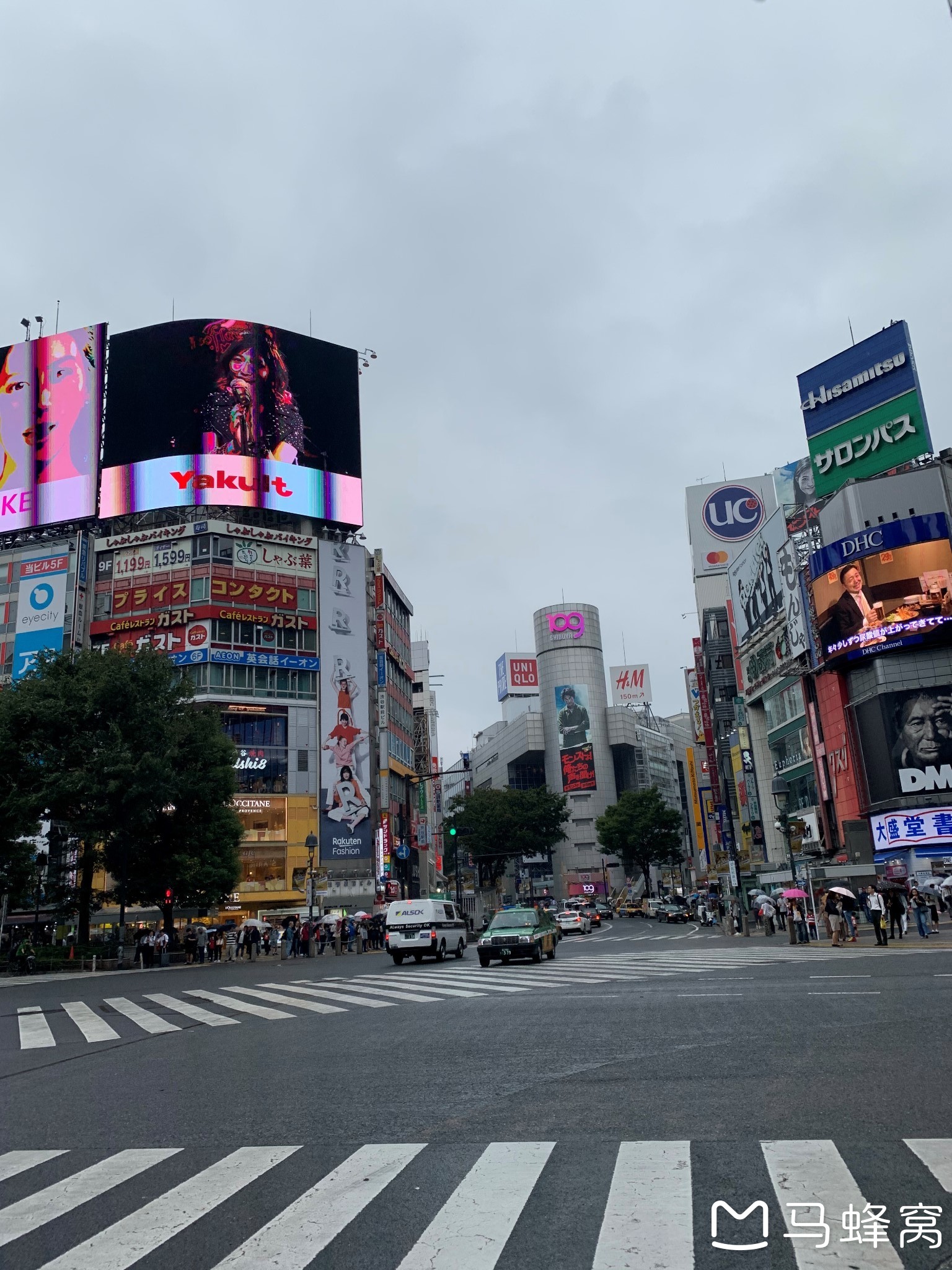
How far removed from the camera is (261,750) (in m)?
70.2

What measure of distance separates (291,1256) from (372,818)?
71.2m

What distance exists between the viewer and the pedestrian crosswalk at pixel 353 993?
16.7 metres

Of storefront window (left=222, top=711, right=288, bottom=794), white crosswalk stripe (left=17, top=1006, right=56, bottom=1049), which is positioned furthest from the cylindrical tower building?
white crosswalk stripe (left=17, top=1006, right=56, bottom=1049)

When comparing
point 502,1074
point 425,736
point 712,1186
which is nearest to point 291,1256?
point 712,1186

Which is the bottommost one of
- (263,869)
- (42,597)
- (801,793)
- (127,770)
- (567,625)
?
(263,869)

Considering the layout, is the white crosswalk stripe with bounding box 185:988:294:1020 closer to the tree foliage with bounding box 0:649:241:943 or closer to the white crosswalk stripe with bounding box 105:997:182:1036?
the white crosswalk stripe with bounding box 105:997:182:1036

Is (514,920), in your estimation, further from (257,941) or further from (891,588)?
(891,588)

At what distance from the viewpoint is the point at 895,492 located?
5347 cm

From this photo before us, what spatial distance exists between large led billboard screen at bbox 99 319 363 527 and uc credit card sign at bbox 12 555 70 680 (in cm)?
547

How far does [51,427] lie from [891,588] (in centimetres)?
5991

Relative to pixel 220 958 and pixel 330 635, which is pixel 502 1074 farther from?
pixel 330 635

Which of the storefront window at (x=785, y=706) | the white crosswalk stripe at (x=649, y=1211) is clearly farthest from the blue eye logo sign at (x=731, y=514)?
the white crosswalk stripe at (x=649, y=1211)

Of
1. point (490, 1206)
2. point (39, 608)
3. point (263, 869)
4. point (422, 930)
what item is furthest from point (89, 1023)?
point (39, 608)

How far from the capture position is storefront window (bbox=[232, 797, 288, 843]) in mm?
67750
